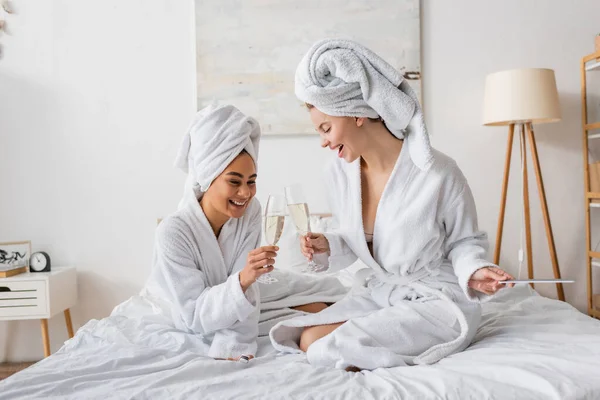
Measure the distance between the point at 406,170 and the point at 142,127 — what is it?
2.14 m

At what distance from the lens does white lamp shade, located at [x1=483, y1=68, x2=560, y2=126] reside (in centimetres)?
→ 318

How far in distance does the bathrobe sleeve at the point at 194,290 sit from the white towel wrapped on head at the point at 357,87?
0.61 meters

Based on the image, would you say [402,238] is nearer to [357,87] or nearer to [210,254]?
[357,87]

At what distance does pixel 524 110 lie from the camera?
317 cm

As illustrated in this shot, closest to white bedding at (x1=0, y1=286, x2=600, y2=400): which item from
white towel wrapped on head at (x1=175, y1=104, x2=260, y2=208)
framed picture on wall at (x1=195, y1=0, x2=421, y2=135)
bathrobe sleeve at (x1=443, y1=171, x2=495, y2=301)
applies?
bathrobe sleeve at (x1=443, y1=171, x2=495, y2=301)

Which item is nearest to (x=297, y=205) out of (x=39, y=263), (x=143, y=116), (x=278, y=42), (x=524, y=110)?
(x=524, y=110)

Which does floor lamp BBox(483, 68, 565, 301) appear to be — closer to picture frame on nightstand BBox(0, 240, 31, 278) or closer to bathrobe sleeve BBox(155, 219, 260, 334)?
bathrobe sleeve BBox(155, 219, 260, 334)

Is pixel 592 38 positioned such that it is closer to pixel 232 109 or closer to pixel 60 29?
pixel 232 109

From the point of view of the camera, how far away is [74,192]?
3.61 meters

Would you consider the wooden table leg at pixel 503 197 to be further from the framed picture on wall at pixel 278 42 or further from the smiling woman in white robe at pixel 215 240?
the smiling woman in white robe at pixel 215 240

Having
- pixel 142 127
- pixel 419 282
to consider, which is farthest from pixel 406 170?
pixel 142 127

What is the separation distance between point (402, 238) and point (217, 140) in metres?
0.68

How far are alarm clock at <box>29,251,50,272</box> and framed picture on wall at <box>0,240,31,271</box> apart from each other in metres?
0.03

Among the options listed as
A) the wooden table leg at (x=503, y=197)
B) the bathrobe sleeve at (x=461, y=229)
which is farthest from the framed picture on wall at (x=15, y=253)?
the wooden table leg at (x=503, y=197)
